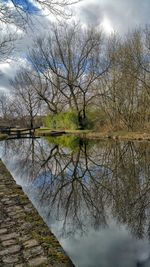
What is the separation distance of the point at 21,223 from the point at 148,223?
235 centimetres

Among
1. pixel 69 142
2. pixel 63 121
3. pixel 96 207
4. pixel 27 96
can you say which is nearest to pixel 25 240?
pixel 96 207

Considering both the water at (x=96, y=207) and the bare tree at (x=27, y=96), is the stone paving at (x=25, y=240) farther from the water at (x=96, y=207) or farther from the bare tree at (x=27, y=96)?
the bare tree at (x=27, y=96)

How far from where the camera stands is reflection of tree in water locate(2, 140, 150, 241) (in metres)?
5.90

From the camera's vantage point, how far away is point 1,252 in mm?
3693

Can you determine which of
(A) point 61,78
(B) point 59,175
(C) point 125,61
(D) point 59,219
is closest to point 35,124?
(A) point 61,78

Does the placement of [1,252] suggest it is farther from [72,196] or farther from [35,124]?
[35,124]

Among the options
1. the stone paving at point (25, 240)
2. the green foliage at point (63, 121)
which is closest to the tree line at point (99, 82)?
the green foliage at point (63, 121)

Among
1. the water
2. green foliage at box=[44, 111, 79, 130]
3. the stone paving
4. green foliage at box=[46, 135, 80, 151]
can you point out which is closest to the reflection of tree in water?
the water

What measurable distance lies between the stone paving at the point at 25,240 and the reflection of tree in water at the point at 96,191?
902 millimetres

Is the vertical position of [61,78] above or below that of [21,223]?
above

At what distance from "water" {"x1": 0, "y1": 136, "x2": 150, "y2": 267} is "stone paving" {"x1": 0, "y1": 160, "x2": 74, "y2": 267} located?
0.57m

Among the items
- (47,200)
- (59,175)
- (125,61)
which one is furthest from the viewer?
(125,61)

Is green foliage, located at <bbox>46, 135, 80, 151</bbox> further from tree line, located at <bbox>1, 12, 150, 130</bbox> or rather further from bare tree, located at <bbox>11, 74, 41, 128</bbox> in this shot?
bare tree, located at <bbox>11, 74, 41, 128</bbox>

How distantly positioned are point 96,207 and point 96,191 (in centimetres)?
132
